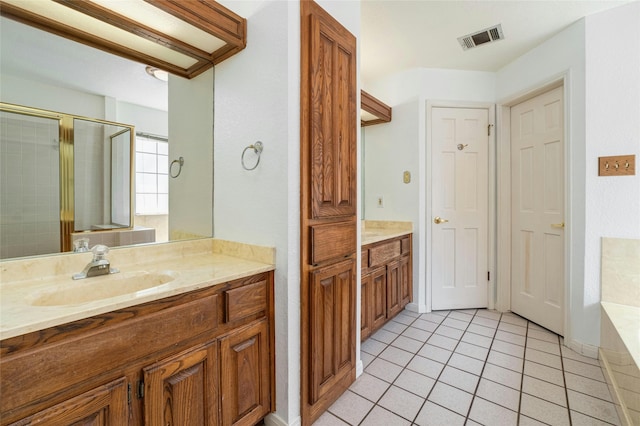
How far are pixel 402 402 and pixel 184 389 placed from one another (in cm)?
116

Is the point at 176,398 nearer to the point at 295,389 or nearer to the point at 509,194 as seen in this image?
the point at 295,389

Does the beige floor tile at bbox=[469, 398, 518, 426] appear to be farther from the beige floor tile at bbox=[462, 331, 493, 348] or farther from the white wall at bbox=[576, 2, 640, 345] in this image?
the white wall at bbox=[576, 2, 640, 345]

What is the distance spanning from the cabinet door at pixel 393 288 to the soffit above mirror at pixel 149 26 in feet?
6.41

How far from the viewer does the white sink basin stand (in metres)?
1.01

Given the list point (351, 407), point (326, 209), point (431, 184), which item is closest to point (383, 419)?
point (351, 407)

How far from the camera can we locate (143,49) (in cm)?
143

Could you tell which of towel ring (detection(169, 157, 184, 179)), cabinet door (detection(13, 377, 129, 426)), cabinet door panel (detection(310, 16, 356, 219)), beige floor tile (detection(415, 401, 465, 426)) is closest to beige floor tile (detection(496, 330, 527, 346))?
beige floor tile (detection(415, 401, 465, 426))

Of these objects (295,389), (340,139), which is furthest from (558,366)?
(340,139)

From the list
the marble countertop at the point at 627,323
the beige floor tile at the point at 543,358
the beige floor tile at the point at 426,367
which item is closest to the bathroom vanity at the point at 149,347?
the beige floor tile at the point at 426,367

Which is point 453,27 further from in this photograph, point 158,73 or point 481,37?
point 158,73

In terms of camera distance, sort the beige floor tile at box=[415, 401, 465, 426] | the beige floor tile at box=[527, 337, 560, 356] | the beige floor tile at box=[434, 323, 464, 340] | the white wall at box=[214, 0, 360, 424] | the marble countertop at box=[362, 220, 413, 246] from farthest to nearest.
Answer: the marble countertop at box=[362, 220, 413, 246] < the beige floor tile at box=[434, 323, 464, 340] < the beige floor tile at box=[527, 337, 560, 356] < the beige floor tile at box=[415, 401, 465, 426] < the white wall at box=[214, 0, 360, 424]

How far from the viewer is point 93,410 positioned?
2.64 feet

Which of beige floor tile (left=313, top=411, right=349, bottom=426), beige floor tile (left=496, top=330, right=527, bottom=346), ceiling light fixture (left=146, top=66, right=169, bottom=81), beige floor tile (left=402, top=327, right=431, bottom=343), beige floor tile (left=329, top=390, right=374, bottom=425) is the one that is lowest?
beige floor tile (left=313, top=411, right=349, bottom=426)

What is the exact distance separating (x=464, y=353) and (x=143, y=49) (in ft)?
9.03
